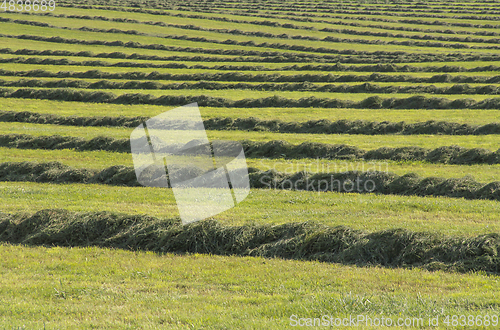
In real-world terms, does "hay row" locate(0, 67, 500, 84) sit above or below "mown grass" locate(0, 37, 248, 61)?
below

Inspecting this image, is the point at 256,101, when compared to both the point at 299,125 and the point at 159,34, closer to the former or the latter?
the point at 299,125

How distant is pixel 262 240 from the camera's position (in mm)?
11727

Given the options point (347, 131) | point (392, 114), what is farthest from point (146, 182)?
point (392, 114)

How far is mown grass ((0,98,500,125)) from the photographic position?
88.2ft

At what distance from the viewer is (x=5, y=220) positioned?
42.5ft

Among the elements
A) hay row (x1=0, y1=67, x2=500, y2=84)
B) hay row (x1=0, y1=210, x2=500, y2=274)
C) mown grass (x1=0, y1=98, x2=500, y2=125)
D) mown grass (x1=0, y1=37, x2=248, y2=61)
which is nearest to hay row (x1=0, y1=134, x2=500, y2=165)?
mown grass (x1=0, y1=98, x2=500, y2=125)

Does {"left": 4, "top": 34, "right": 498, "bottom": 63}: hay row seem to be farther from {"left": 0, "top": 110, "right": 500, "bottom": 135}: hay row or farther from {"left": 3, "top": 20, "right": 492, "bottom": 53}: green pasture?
{"left": 0, "top": 110, "right": 500, "bottom": 135}: hay row

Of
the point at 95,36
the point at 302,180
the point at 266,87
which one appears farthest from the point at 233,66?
the point at 302,180

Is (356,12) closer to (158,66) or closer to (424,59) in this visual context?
(424,59)

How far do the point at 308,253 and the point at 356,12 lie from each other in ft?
290

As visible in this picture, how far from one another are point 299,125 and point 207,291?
18.3 meters

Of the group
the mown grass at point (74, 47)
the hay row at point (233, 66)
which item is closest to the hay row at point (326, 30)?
the mown grass at point (74, 47)

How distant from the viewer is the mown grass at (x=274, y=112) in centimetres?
2688

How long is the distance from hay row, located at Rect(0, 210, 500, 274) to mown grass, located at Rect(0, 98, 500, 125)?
16663 millimetres
